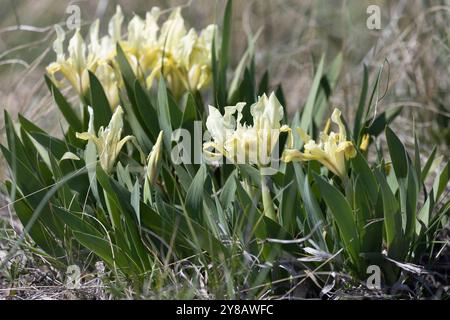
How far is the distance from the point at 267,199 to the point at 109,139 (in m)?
0.34

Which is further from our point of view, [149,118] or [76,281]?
[149,118]

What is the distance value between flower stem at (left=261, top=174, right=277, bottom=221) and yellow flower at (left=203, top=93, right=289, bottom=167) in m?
Result: 0.05

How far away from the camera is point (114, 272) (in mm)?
1602

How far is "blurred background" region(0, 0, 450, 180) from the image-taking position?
2605 millimetres

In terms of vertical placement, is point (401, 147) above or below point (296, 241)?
above

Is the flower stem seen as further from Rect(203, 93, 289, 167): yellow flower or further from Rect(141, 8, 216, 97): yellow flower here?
Rect(141, 8, 216, 97): yellow flower

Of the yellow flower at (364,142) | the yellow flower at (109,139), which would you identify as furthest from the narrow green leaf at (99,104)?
the yellow flower at (364,142)

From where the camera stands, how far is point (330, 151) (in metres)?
1.50

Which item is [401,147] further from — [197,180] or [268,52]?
[268,52]

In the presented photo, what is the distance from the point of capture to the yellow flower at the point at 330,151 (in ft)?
4.83
